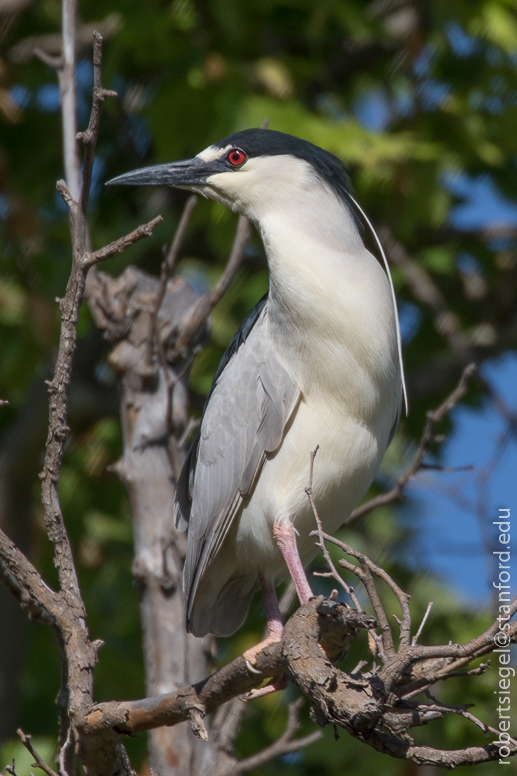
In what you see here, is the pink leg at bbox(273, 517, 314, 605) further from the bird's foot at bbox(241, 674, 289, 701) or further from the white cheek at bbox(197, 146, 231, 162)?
the white cheek at bbox(197, 146, 231, 162)

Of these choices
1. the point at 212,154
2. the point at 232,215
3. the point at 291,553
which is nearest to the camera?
the point at 291,553

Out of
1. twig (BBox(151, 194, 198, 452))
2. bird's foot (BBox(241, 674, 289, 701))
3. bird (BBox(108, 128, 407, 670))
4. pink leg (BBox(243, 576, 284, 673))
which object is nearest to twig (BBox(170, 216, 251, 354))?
→ twig (BBox(151, 194, 198, 452))

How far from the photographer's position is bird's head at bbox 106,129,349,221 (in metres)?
2.82

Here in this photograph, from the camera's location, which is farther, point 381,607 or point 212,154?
point 212,154

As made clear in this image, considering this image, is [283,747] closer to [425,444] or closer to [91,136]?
[425,444]

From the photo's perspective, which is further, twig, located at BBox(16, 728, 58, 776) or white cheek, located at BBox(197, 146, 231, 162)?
white cheek, located at BBox(197, 146, 231, 162)

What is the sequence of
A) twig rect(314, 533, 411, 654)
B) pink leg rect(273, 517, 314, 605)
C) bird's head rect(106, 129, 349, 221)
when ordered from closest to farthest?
twig rect(314, 533, 411, 654), pink leg rect(273, 517, 314, 605), bird's head rect(106, 129, 349, 221)

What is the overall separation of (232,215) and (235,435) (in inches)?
64.5

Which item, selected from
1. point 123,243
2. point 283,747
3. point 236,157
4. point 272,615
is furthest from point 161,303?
point 283,747

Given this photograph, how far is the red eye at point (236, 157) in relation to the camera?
9.50 feet

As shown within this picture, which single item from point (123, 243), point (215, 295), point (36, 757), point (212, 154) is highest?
point (212, 154)

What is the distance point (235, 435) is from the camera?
2.82 meters

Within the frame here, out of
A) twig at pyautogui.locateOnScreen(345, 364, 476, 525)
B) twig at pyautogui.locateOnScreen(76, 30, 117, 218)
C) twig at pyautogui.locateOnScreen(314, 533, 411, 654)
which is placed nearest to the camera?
twig at pyautogui.locateOnScreen(314, 533, 411, 654)

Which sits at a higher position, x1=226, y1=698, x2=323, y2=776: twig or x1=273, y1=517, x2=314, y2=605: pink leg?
x1=273, y1=517, x2=314, y2=605: pink leg
